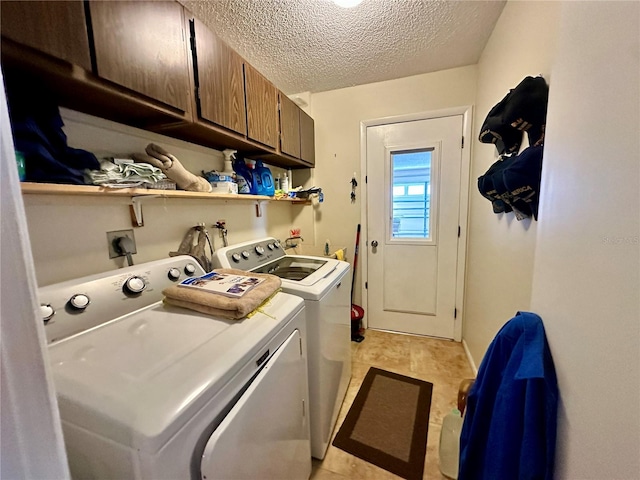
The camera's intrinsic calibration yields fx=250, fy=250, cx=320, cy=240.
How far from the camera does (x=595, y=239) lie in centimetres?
50

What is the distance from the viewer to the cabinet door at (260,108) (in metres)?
1.55

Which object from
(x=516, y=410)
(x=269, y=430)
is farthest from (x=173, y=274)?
(x=516, y=410)

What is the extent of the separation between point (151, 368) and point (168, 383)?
0.27ft

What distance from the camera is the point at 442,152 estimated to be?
7.68ft

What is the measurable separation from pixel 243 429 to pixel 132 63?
1.25 meters

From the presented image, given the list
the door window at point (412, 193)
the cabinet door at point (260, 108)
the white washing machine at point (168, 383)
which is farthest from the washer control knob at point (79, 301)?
the door window at point (412, 193)

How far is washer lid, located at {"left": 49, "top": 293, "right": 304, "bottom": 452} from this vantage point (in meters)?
0.50

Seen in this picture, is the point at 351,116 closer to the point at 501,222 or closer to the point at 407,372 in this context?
the point at 501,222

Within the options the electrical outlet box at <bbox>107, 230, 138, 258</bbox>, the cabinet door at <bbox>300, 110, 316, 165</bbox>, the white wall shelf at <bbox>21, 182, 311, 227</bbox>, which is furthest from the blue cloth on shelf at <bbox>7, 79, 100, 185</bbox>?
the cabinet door at <bbox>300, 110, 316, 165</bbox>

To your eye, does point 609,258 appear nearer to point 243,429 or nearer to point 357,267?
point 243,429

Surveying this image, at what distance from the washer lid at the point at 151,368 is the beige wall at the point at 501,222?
3.98 ft

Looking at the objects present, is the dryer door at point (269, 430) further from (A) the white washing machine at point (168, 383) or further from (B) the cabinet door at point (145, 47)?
(B) the cabinet door at point (145, 47)

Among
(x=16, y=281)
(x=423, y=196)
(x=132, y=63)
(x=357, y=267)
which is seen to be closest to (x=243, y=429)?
(x=16, y=281)

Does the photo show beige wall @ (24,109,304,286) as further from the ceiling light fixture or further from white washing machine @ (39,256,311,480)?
the ceiling light fixture
